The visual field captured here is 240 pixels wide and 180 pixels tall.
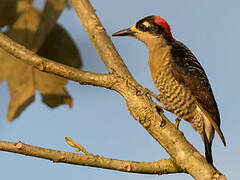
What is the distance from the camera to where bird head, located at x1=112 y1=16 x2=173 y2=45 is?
4594mm

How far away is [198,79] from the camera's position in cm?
420

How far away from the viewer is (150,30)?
4.64 m

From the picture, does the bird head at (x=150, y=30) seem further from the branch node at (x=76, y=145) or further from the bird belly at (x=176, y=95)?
the branch node at (x=76, y=145)

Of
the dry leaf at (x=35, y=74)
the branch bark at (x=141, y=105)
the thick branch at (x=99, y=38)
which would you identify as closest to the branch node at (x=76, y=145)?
the branch bark at (x=141, y=105)

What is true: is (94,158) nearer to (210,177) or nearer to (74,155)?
(74,155)

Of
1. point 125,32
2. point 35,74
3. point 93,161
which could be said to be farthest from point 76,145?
point 125,32

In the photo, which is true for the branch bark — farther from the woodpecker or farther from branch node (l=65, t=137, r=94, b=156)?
the woodpecker

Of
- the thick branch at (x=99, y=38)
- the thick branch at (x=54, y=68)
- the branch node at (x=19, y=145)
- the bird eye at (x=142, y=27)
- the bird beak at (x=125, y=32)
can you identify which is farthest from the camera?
the bird eye at (x=142, y=27)

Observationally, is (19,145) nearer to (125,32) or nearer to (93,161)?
(93,161)

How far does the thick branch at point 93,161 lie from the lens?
2.59m

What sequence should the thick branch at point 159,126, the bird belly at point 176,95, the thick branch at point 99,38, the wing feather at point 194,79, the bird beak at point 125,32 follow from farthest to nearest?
the bird beak at point 125,32
the bird belly at point 176,95
the wing feather at point 194,79
the thick branch at point 99,38
the thick branch at point 159,126

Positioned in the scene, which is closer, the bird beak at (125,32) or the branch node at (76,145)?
the branch node at (76,145)

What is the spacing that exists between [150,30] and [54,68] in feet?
6.48

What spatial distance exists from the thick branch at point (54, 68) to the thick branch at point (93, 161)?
57cm
